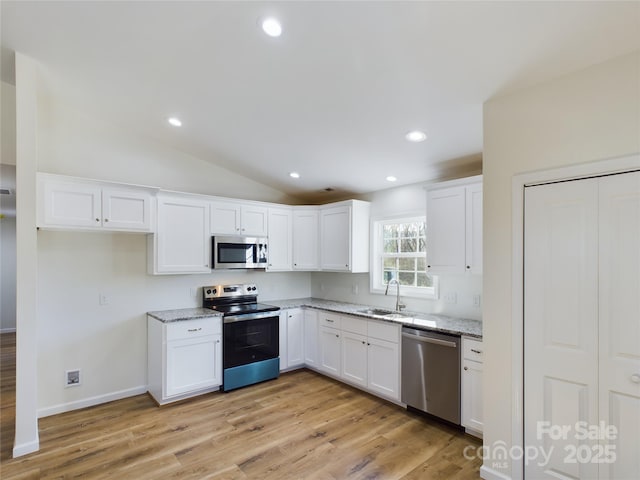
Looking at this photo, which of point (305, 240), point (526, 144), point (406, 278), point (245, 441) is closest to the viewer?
point (526, 144)

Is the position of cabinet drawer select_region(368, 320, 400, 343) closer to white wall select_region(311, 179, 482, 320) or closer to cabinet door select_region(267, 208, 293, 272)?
white wall select_region(311, 179, 482, 320)

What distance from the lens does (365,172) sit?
387cm

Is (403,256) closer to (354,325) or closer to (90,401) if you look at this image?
(354,325)

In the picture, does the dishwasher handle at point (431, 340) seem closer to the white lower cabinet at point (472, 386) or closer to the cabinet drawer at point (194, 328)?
the white lower cabinet at point (472, 386)

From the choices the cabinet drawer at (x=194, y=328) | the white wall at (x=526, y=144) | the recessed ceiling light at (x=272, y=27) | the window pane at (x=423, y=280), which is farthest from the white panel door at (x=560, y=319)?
the cabinet drawer at (x=194, y=328)

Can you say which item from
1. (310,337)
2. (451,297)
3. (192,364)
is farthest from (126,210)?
(451,297)

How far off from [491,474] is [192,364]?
111 inches

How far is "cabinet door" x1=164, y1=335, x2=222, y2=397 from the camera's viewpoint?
337 centimetres

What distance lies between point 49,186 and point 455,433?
4.11 m

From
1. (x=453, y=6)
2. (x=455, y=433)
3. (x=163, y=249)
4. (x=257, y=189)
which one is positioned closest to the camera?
(x=453, y=6)

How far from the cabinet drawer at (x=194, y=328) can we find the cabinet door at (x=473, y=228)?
2675 millimetres

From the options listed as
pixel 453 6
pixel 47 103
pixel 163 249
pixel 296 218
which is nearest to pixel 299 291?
pixel 296 218

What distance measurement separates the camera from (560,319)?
198cm

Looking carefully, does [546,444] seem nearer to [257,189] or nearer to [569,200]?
[569,200]
